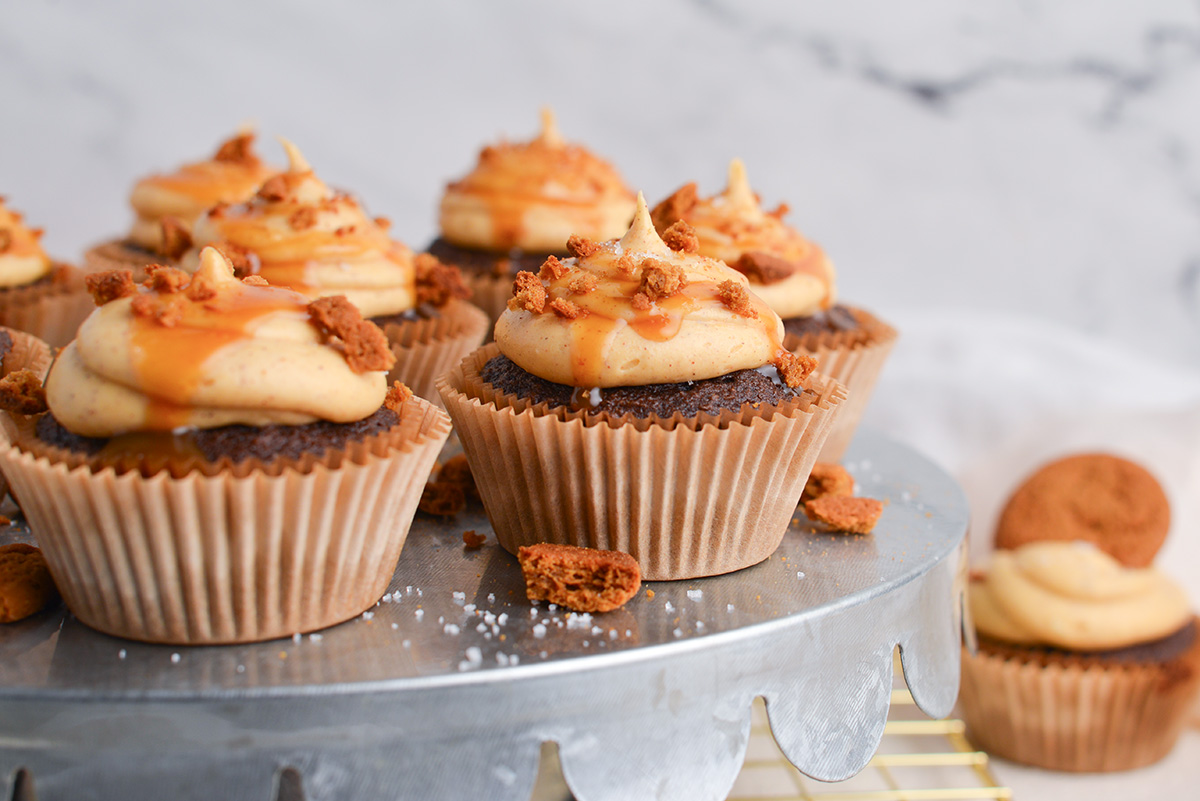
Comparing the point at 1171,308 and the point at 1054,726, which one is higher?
the point at 1171,308

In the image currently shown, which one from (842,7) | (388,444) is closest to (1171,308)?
(842,7)

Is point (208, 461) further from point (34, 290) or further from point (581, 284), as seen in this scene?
point (34, 290)

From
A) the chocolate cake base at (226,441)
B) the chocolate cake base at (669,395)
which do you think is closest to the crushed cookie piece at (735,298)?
the chocolate cake base at (669,395)

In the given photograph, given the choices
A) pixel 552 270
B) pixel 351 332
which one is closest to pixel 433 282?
pixel 552 270

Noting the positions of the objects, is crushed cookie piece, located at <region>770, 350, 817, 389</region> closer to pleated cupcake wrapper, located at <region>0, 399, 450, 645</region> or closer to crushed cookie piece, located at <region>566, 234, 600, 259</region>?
crushed cookie piece, located at <region>566, 234, 600, 259</region>

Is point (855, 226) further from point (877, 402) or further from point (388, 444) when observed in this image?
point (388, 444)

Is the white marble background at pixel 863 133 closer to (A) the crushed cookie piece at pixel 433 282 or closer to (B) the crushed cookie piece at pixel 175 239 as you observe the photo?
(B) the crushed cookie piece at pixel 175 239

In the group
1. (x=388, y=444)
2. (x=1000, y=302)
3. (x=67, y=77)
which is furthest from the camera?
(x=1000, y=302)

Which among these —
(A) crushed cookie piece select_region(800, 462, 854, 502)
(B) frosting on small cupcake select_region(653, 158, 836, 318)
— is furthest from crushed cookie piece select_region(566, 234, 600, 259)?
(A) crushed cookie piece select_region(800, 462, 854, 502)
